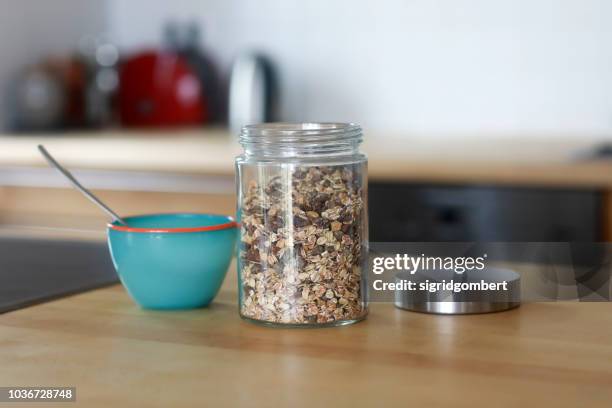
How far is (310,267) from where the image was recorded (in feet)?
2.84

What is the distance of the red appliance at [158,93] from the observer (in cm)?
308

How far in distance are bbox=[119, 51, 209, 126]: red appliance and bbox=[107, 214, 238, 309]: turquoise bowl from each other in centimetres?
215

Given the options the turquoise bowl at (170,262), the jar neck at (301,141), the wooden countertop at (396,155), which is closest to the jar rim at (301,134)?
the jar neck at (301,141)

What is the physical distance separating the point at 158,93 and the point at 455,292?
7.62 feet

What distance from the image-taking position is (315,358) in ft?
2.54

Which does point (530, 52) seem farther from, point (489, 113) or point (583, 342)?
point (583, 342)

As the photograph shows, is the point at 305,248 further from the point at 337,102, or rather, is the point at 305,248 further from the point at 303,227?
the point at 337,102

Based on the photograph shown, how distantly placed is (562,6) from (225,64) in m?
1.14

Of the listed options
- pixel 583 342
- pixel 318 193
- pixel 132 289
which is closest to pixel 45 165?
pixel 132 289

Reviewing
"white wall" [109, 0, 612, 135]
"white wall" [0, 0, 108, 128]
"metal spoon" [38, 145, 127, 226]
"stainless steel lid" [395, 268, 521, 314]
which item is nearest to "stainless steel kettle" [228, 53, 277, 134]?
"white wall" [109, 0, 612, 135]

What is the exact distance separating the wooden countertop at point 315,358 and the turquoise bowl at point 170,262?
0.07 feet

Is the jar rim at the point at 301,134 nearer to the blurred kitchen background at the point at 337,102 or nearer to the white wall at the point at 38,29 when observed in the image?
the blurred kitchen background at the point at 337,102

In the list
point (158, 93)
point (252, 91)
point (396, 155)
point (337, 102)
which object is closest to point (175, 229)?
point (396, 155)

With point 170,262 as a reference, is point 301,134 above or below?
above
